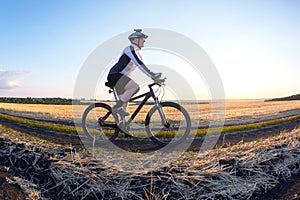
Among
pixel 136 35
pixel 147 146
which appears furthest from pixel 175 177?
pixel 136 35

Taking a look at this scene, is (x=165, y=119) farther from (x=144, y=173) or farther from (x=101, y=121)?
(x=144, y=173)

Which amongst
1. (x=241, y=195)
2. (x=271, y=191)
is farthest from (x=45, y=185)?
(x=271, y=191)

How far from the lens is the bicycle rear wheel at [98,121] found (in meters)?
9.62

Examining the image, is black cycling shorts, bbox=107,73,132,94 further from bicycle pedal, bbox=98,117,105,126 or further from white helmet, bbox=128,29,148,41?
bicycle pedal, bbox=98,117,105,126

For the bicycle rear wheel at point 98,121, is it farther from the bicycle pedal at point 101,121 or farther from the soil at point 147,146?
the soil at point 147,146

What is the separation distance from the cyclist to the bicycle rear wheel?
0.96 metres

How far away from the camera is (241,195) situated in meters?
5.43

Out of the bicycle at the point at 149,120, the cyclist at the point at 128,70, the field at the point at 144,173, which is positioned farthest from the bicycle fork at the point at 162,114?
the field at the point at 144,173

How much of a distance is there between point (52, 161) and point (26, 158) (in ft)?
2.40

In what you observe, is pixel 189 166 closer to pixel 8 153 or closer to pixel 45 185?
pixel 45 185

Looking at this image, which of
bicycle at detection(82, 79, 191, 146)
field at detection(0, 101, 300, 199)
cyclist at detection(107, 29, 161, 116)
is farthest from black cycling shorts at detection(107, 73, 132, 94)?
field at detection(0, 101, 300, 199)

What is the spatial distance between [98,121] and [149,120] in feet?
5.92

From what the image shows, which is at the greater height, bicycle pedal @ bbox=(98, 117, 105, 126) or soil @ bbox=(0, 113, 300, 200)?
bicycle pedal @ bbox=(98, 117, 105, 126)

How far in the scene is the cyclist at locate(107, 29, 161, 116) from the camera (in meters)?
8.16
